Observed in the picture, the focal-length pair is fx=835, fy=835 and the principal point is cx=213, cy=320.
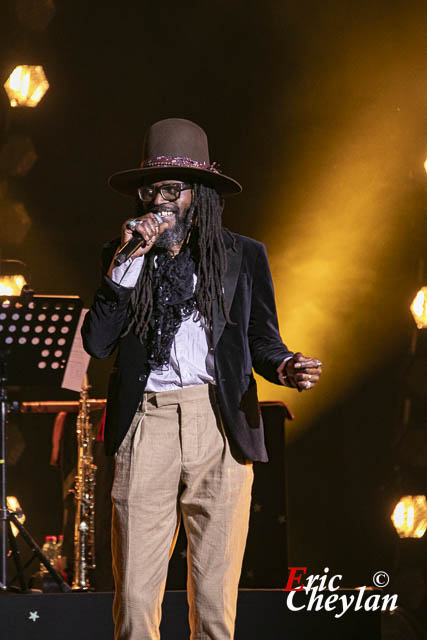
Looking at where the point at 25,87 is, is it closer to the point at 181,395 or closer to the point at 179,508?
the point at 181,395

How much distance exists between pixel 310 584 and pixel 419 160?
2404 mm

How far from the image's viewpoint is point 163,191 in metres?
2.33

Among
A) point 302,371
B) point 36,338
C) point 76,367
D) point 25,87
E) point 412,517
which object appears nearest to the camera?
point 302,371

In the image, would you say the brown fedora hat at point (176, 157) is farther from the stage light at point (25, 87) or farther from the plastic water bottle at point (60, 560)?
the stage light at point (25, 87)

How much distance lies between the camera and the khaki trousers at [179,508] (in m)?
2.09

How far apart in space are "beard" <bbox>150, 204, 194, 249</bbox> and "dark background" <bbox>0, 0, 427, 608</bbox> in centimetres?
234

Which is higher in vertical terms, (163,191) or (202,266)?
(163,191)

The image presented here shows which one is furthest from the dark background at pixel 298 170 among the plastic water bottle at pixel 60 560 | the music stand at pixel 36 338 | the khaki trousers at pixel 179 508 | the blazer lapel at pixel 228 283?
the khaki trousers at pixel 179 508

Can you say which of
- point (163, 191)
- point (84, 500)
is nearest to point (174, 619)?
point (84, 500)

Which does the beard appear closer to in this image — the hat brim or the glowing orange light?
the hat brim

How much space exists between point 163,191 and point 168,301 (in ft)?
1.03

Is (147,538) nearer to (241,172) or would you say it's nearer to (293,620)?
(293,620)

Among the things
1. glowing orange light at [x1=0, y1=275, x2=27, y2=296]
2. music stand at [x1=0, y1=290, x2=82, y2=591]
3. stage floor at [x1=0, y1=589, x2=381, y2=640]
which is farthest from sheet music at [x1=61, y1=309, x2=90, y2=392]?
stage floor at [x1=0, y1=589, x2=381, y2=640]

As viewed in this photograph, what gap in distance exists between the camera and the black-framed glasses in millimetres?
2328
